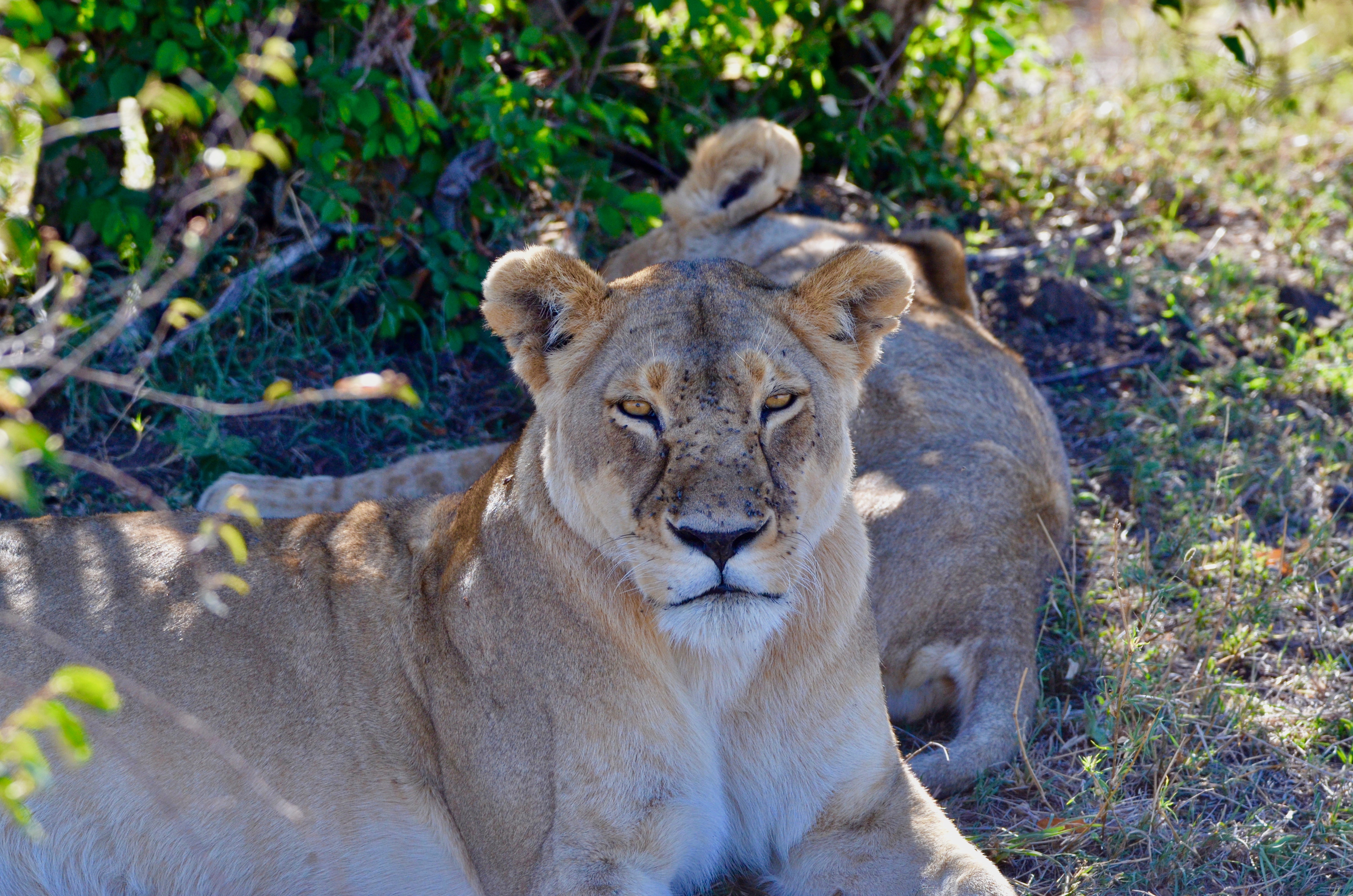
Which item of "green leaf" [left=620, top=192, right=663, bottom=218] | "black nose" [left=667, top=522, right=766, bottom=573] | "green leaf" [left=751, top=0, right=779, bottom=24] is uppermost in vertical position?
"green leaf" [left=751, top=0, right=779, bottom=24]

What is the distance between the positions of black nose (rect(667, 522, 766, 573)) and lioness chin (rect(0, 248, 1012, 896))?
0.43 feet

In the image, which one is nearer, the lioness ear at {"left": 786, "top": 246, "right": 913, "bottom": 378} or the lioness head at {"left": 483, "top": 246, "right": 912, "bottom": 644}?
the lioness head at {"left": 483, "top": 246, "right": 912, "bottom": 644}

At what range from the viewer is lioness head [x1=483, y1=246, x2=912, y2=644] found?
8.46 feet

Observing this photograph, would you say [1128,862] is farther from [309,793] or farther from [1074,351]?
[1074,351]

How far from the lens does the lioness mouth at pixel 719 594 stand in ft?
8.41

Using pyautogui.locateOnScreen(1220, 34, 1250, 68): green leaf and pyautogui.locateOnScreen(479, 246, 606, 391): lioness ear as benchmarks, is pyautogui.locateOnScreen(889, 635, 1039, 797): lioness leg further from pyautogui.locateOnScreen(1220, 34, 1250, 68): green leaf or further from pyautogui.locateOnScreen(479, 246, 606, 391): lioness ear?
pyautogui.locateOnScreen(1220, 34, 1250, 68): green leaf

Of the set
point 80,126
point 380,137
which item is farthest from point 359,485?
point 80,126

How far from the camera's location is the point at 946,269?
16.4 ft

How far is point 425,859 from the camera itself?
9.64 feet

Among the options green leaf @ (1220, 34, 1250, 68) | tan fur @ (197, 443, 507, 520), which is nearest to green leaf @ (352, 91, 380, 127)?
tan fur @ (197, 443, 507, 520)

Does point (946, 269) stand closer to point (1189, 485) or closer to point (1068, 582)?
point (1189, 485)

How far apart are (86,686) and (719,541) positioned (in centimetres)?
122

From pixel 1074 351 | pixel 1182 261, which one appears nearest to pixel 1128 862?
pixel 1074 351

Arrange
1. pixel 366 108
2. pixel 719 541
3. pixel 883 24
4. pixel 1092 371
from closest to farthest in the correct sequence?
pixel 719 541
pixel 366 108
pixel 1092 371
pixel 883 24
